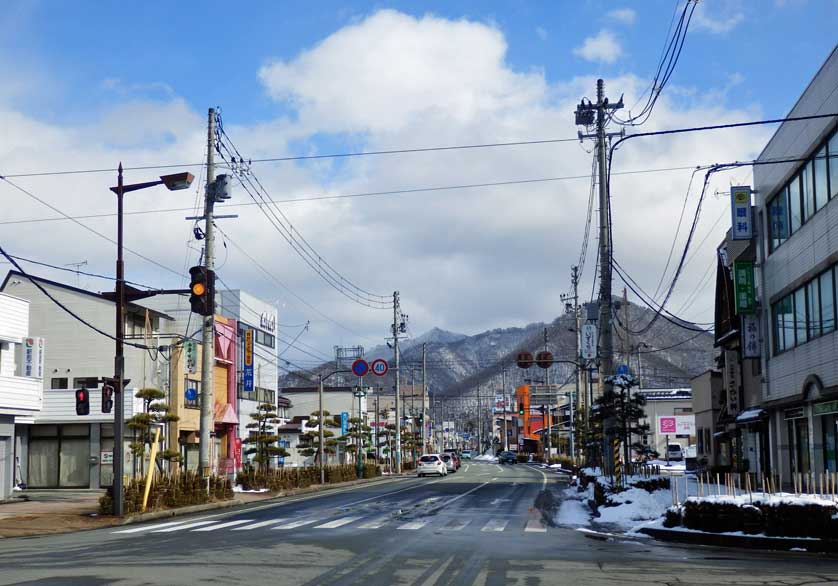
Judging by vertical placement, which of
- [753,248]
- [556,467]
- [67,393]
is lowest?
[556,467]

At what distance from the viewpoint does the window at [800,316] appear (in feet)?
95.7

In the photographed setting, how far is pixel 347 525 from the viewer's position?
72.4ft

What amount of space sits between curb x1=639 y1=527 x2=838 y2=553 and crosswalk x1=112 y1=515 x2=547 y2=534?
294 centimetres

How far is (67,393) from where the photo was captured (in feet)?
142

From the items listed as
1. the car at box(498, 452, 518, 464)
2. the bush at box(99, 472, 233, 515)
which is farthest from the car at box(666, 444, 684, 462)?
the bush at box(99, 472, 233, 515)

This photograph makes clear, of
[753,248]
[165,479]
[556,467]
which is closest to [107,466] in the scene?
[165,479]

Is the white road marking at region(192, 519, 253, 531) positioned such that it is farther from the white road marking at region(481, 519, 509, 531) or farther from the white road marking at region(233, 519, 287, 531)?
the white road marking at region(481, 519, 509, 531)

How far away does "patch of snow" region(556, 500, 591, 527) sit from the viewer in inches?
932

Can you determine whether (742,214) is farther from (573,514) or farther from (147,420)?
(147,420)

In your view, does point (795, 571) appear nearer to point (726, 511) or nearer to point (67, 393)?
point (726, 511)

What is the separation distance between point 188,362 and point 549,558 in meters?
35.7

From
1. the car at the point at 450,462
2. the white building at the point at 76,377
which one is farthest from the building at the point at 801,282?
the car at the point at 450,462

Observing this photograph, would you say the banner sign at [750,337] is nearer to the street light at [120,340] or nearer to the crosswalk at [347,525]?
the crosswalk at [347,525]

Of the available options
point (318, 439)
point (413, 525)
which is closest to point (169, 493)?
point (413, 525)
